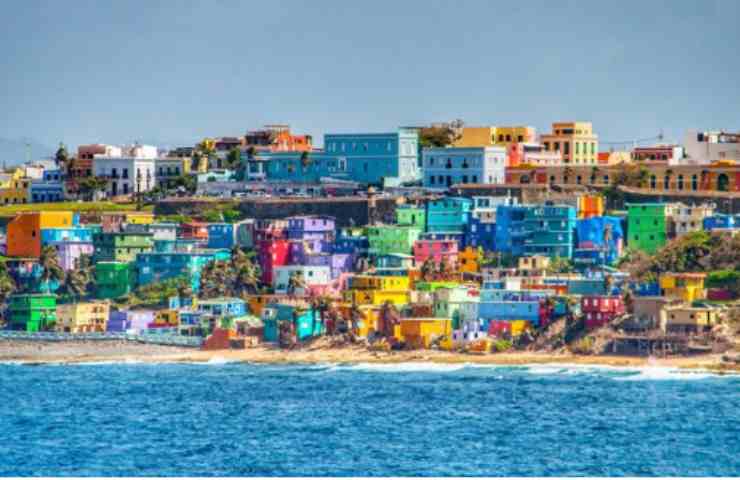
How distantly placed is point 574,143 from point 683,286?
2792 centimetres

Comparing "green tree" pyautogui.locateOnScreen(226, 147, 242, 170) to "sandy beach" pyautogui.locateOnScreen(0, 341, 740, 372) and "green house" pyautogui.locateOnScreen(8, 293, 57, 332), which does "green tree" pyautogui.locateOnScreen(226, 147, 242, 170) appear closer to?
"green house" pyautogui.locateOnScreen(8, 293, 57, 332)

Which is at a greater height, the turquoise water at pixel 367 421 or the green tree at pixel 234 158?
the green tree at pixel 234 158

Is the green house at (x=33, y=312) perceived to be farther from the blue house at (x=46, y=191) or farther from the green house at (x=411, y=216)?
the blue house at (x=46, y=191)

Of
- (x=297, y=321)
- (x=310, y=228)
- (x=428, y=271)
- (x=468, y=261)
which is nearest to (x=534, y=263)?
(x=468, y=261)

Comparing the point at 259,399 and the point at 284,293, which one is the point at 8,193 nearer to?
the point at 284,293

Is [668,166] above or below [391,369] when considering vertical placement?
above

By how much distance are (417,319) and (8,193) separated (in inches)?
1520

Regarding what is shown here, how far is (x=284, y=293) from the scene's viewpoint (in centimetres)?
10031

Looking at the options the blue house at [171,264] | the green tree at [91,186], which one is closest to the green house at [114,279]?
the blue house at [171,264]

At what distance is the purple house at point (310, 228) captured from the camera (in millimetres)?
106562

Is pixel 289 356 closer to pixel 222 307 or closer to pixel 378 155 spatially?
pixel 222 307

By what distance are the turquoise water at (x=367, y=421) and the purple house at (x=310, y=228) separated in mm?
13905

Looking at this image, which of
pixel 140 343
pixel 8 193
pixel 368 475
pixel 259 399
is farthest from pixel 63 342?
pixel 368 475

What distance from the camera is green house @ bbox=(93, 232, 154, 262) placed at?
107m
